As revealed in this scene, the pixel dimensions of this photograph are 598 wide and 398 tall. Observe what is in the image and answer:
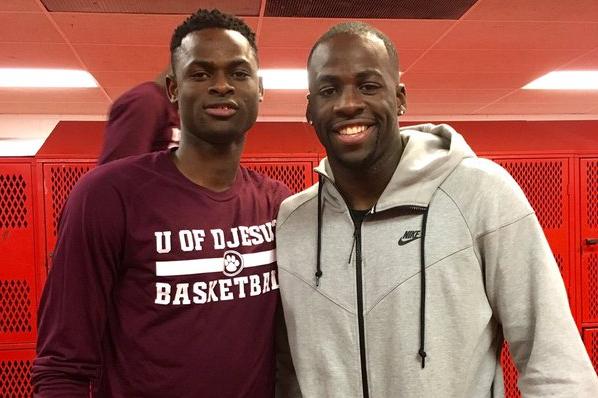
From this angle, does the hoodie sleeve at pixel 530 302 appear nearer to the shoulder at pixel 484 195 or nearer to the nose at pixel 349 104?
the shoulder at pixel 484 195

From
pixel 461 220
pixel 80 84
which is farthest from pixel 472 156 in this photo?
pixel 80 84

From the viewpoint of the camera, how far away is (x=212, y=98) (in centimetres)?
128

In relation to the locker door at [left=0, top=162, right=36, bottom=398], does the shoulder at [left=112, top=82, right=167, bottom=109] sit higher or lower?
higher

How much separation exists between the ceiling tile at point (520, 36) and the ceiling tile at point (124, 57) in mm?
2556

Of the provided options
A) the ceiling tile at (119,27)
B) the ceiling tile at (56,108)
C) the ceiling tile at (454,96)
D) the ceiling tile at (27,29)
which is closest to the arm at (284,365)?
the ceiling tile at (119,27)

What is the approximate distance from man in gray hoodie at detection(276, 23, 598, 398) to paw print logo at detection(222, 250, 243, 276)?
0.41 ft

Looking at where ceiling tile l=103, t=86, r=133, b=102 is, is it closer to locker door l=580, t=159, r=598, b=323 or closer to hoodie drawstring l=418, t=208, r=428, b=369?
locker door l=580, t=159, r=598, b=323

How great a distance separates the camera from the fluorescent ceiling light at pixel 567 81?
19.9 feet

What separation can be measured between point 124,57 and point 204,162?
13.0 ft

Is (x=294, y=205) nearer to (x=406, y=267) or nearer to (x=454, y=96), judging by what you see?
(x=406, y=267)

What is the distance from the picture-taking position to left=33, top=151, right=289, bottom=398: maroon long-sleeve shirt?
117 centimetres

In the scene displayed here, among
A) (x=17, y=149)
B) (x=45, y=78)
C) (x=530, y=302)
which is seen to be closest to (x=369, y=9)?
(x=17, y=149)

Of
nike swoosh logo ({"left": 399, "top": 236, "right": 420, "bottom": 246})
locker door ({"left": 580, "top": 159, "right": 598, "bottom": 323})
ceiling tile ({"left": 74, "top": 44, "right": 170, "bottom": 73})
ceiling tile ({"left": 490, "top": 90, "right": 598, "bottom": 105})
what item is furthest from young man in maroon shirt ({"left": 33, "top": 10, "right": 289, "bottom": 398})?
ceiling tile ({"left": 490, "top": 90, "right": 598, "bottom": 105})

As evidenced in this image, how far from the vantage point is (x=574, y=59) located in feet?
17.7
